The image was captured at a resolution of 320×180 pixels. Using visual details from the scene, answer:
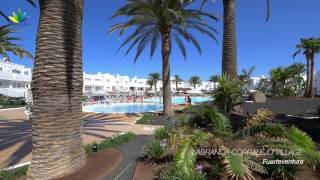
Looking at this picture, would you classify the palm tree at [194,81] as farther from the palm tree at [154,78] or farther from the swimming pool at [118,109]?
the swimming pool at [118,109]

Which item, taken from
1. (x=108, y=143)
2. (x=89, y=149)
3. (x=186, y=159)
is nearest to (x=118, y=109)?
(x=108, y=143)

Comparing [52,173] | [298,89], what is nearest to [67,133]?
[52,173]

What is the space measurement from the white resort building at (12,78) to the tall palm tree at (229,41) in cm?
3823

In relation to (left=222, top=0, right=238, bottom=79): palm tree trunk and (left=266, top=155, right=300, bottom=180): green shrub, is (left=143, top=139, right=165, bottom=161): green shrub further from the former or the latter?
(left=222, top=0, right=238, bottom=79): palm tree trunk

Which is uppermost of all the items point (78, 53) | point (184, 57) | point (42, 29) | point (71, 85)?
point (184, 57)

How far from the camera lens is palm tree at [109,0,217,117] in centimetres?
1530

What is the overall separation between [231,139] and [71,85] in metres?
3.70

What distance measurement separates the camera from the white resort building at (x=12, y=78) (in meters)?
42.5

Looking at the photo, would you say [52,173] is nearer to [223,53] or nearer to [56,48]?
[56,48]

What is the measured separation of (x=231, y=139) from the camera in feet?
20.2

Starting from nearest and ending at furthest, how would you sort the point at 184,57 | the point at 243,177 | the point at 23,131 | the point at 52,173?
the point at 243,177 → the point at 52,173 → the point at 23,131 → the point at 184,57

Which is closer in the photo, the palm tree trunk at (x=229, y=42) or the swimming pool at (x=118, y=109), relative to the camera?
the palm tree trunk at (x=229, y=42)

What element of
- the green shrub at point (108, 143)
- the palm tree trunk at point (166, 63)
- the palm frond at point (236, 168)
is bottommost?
the green shrub at point (108, 143)

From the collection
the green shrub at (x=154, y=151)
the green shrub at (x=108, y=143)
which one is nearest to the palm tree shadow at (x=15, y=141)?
the green shrub at (x=108, y=143)
